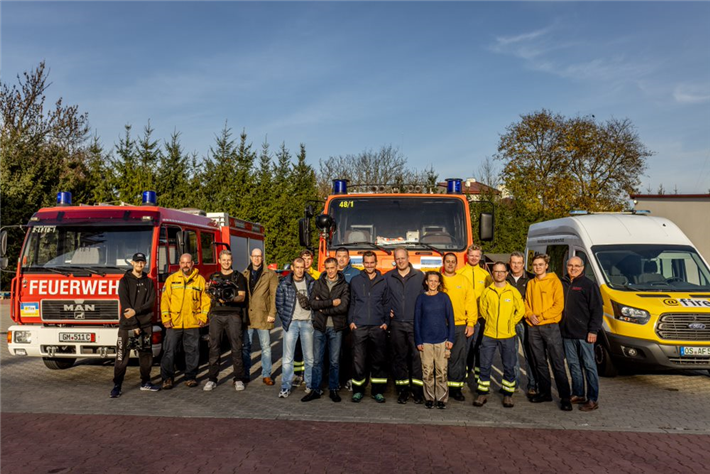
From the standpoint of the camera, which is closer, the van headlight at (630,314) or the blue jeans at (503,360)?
the blue jeans at (503,360)

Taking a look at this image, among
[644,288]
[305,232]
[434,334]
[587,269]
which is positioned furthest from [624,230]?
[305,232]

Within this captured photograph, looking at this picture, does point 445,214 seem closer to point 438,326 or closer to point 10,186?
point 438,326

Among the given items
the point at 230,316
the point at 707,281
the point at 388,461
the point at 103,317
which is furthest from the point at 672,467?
the point at 103,317

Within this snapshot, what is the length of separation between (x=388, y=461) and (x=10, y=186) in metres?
20.6

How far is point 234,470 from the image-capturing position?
203 inches

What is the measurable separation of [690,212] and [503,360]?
14.9m

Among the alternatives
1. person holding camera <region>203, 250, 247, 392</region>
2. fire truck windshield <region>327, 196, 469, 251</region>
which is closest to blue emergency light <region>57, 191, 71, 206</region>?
person holding camera <region>203, 250, 247, 392</region>

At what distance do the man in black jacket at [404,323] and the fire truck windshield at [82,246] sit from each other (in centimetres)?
376

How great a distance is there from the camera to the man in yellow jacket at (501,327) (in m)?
7.42

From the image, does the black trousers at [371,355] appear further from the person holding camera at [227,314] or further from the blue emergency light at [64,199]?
the blue emergency light at [64,199]

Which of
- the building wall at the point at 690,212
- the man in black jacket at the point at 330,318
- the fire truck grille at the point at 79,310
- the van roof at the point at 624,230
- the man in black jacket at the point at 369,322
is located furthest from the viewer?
the building wall at the point at 690,212

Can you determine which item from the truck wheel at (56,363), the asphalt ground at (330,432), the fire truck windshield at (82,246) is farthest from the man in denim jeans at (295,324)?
the truck wheel at (56,363)

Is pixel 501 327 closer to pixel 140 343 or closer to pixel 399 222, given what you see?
pixel 399 222

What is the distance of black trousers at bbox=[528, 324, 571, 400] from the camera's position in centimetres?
736
